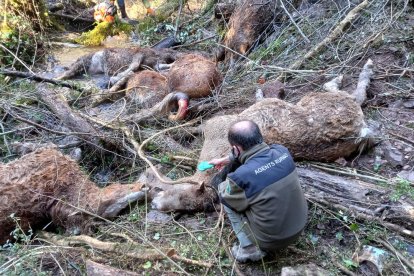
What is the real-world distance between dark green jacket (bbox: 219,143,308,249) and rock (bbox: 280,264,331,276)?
21 cm

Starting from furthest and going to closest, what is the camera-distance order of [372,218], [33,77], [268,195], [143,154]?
[33,77]
[143,154]
[372,218]
[268,195]

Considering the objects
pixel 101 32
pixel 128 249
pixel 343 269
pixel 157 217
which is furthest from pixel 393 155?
pixel 101 32

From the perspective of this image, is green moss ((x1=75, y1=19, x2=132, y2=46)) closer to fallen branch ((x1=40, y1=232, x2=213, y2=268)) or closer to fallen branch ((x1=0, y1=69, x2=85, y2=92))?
fallen branch ((x1=0, y1=69, x2=85, y2=92))

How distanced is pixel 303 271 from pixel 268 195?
1.97 feet

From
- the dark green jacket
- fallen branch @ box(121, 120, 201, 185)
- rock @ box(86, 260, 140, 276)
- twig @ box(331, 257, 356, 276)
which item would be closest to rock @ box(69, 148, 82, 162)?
fallen branch @ box(121, 120, 201, 185)

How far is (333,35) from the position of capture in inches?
261

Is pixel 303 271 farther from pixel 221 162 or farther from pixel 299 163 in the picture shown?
pixel 299 163

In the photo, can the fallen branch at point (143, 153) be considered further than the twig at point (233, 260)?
Yes

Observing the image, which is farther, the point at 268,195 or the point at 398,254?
the point at 398,254

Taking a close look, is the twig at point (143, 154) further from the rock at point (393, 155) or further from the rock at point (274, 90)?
the rock at point (393, 155)

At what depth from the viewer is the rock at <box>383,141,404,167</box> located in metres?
4.21

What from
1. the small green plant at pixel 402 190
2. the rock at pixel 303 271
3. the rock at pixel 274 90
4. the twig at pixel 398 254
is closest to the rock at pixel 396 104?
the rock at pixel 274 90

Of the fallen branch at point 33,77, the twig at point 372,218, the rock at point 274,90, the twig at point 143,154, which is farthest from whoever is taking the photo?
the fallen branch at point 33,77

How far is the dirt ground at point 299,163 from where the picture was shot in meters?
3.22
